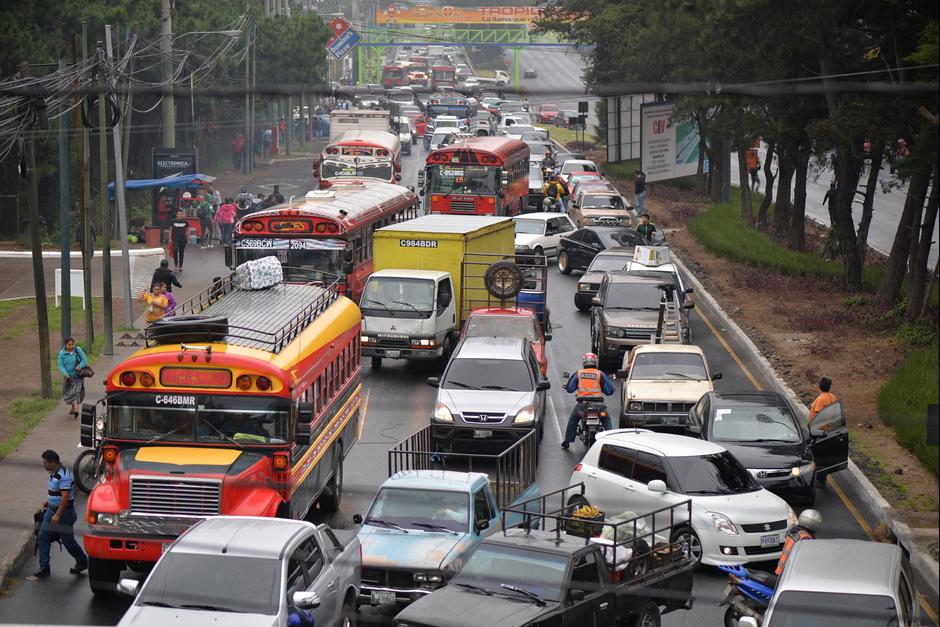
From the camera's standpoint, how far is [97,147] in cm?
5722

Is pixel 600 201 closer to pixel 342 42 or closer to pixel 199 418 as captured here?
pixel 199 418

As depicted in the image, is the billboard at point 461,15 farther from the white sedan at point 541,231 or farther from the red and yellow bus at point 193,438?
the red and yellow bus at point 193,438

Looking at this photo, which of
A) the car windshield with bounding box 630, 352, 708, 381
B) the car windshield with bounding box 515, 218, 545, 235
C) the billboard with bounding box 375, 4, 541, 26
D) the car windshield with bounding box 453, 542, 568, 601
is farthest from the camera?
the billboard with bounding box 375, 4, 541, 26

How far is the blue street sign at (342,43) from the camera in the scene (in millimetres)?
86562

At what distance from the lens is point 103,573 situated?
14461mm

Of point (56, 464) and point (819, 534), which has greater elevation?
point (56, 464)

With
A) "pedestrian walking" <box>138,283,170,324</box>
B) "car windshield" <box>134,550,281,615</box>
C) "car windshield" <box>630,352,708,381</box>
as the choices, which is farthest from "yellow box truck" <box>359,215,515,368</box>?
"car windshield" <box>134,550,281,615</box>

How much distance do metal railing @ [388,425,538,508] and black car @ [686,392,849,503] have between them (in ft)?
9.08

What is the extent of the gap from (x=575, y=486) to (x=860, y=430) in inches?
283

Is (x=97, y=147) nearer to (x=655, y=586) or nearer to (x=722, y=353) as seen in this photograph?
(x=722, y=353)

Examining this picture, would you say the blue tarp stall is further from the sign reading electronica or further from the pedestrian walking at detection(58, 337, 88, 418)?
the pedestrian walking at detection(58, 337, 88, 418)

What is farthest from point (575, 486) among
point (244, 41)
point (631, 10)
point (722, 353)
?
point (244, 41)

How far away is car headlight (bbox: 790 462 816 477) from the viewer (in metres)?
18.6

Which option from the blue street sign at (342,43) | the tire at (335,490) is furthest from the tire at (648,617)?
the blue street sign at (342,43)
